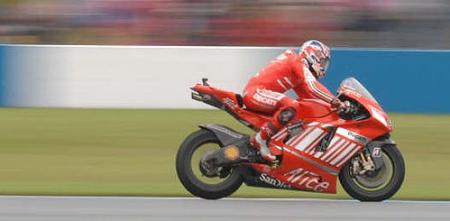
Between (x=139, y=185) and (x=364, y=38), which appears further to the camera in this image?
(x=364, y=38)

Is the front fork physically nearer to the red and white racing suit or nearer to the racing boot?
the red and white racing suit

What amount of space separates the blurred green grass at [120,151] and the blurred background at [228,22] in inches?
44.7

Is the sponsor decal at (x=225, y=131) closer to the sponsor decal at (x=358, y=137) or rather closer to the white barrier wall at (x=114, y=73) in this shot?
the sponsor decal at (x=358, y=137)

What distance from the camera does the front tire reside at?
8.38 m

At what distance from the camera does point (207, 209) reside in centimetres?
789

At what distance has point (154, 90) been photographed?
596 inches

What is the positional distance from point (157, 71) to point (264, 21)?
67.9 inches

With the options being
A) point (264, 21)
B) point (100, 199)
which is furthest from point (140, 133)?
point (100, 199)

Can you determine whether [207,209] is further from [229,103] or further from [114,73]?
[114,73]

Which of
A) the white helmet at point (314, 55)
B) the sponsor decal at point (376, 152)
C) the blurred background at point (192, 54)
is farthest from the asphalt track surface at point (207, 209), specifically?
the blurred background at point (192, 54)

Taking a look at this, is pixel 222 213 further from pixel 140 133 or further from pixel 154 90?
pixel 154 90

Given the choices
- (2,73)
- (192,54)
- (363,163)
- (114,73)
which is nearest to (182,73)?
(192,54)

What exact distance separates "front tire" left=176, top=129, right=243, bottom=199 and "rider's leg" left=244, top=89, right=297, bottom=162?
1.00 feet

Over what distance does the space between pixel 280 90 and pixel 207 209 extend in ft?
4.23
